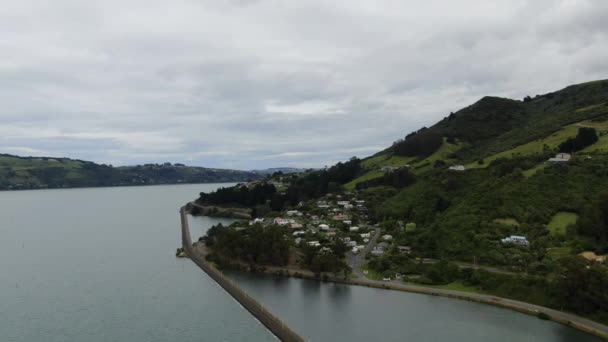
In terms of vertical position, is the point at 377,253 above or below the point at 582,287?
below

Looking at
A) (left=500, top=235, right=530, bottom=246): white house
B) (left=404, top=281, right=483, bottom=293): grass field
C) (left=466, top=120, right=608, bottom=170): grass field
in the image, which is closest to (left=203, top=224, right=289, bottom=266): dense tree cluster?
(left=404, top=281, right=483, bottom=293): grass field

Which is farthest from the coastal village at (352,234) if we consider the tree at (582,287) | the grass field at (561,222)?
the tree at (582,287)

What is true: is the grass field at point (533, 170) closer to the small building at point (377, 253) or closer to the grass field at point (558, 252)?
the grass field at point (558, 252)

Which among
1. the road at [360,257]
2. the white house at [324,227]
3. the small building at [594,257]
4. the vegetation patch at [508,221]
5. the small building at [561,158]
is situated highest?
the small building at [561,158]

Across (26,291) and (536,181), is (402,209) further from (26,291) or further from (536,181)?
(26,291)

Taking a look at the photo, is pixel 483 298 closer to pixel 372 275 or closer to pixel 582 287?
pixel 582 287

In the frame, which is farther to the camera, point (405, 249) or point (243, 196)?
point (243, 196)

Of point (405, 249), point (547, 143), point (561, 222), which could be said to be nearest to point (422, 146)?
point (547, 143)
